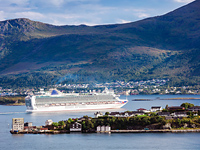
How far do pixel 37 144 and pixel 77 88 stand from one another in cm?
12915

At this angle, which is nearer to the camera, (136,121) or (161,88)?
(136,121)

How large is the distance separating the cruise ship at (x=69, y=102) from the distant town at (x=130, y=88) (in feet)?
184

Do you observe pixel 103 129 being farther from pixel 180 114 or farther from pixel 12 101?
pixel 12 101

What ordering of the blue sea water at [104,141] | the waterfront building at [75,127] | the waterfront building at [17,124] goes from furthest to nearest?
the waterfront building at [17,124] < the waterfront building at [75,127] < the blue sea water at [104,141]

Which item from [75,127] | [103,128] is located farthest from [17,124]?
[103,128]

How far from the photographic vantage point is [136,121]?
185ft

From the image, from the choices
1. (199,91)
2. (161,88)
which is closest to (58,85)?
(161,88)

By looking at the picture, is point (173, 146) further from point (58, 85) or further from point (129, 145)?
point (58, 85)

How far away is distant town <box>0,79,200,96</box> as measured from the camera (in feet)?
541

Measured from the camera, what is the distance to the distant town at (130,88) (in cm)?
16475

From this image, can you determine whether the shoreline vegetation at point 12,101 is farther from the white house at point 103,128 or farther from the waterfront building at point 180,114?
the white house at point 103,128

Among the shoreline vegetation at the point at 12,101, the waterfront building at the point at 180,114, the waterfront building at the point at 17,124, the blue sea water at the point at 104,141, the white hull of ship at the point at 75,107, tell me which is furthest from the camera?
the shoreline vegetation at the point at 12,101

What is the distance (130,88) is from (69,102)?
8651 centimetres

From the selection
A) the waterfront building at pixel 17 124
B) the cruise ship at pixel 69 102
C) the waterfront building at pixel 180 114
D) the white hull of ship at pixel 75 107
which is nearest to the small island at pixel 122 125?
the waterfront building at pixel 17 124
